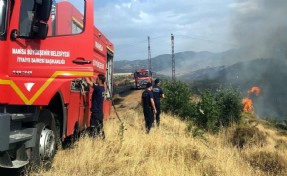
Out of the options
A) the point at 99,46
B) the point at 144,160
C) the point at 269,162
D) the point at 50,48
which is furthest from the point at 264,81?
the point at 50,48

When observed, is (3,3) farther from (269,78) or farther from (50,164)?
(269,78)

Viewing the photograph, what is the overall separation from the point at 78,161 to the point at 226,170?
8.18ft

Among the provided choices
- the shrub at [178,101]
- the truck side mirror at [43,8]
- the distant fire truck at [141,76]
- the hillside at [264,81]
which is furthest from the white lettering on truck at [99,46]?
the hillside at [264,81]

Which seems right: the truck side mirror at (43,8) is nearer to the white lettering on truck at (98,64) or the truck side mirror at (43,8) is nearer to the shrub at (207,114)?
the white lettering on truck at (98,64)

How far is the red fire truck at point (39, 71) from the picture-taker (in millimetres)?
5570

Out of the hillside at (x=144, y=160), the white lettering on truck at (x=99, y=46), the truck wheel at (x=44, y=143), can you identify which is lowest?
the hillside at (x=144, y=160)

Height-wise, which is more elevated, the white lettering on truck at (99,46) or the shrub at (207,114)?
the white lettering on truck at (99,46)

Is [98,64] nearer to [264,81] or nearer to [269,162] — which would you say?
[269,162]

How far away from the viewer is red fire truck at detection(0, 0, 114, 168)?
5.57 meters

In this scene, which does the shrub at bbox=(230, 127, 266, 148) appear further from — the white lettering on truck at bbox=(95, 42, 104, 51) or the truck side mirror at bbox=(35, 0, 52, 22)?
the truck side mirror at bbox=(35, 0, 52, 22)

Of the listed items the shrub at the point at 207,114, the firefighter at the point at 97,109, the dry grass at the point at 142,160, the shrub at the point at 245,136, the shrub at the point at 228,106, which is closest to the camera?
the dry grass at the point at 142,160

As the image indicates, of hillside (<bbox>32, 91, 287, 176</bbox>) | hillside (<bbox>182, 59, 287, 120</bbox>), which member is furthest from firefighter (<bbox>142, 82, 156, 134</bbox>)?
hillside (<bbox>182, 59, 287, 120</bbox>)

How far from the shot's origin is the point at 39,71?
6.18m

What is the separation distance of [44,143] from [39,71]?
1.12 meters
